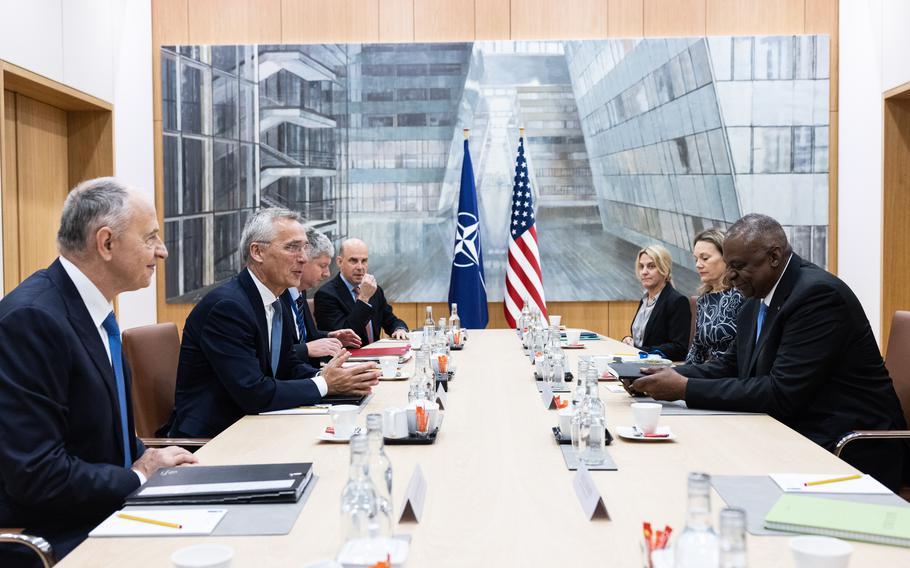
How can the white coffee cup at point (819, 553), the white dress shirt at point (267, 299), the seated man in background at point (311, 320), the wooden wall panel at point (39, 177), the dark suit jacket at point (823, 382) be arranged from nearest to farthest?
the white coffee cup at point (819, 553), the dark suit jacket at point (823, 382), the white dress shirt at point (267, 299), the seated man in background at point (311, 320), the wooden wall panel at point (39, 177)

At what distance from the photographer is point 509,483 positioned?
1.98 m

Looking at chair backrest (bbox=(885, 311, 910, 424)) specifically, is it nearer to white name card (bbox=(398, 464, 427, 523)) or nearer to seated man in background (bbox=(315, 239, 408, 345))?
white name card (bbox=(398, 464, 427, 523))

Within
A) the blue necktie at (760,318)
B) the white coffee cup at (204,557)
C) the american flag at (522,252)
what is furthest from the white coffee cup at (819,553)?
the american flag at (522,252)

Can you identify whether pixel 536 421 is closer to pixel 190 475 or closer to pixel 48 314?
pixel 190 475

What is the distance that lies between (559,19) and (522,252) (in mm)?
1923

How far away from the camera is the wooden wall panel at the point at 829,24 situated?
701 centimetres

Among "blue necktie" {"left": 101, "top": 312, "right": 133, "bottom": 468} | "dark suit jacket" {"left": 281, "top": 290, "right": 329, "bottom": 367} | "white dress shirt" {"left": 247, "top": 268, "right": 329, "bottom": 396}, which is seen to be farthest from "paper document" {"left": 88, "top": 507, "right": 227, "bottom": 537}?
"dark suit jacket" {"left": 281, "top": 290, "right": 329, "bottom": 367}

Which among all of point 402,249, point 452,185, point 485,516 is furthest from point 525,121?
point 485,516

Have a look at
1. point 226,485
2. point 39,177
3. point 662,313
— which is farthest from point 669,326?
point 39,177

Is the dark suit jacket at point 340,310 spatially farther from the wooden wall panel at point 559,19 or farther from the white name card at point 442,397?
the wooden wall panel at point 559,19

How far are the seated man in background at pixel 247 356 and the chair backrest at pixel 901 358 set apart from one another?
1.93 m

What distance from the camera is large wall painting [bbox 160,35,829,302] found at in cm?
715

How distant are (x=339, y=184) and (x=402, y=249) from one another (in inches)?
29.2

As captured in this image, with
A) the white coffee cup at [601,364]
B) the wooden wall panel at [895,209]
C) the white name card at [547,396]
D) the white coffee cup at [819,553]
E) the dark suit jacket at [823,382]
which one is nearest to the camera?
the white coffee cup at [819,553]
